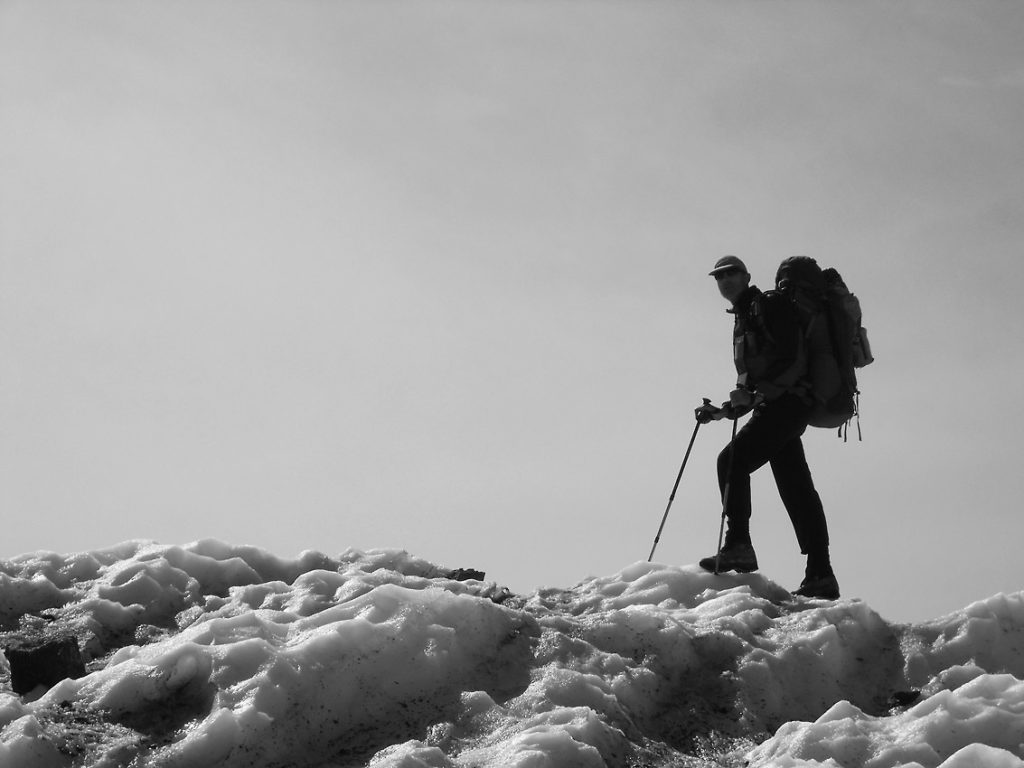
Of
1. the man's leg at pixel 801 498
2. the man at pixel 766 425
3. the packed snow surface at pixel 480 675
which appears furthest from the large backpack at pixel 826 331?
the packed snow surface at pixel 480 675

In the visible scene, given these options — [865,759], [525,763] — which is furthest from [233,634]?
[865,759]

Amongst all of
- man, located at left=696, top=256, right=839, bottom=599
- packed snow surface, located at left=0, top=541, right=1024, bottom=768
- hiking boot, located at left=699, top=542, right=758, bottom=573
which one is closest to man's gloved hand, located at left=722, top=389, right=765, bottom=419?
man, located at left=696, top=256, right=839, bottom=599

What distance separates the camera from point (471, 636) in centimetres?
940

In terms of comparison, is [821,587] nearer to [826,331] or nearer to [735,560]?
[735,560]

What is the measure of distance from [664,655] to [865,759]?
2.07 metres

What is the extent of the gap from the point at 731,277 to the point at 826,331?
3.79 feet

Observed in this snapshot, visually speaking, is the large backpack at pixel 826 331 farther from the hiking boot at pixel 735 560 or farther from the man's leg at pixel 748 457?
the hiking boot at pixel 735 560

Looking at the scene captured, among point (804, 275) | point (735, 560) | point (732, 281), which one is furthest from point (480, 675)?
point (804, 275)

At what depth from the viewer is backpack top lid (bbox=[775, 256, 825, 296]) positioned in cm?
1191

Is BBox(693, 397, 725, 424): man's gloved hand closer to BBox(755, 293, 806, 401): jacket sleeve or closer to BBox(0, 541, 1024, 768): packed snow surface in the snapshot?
BBox(755, 293, 806, 401): jacket sleeve

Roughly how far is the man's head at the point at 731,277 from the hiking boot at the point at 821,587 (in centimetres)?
311

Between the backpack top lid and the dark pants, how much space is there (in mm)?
1174

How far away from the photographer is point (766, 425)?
12.0 metres

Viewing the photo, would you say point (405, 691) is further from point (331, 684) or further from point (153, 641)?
point (153, 641)
